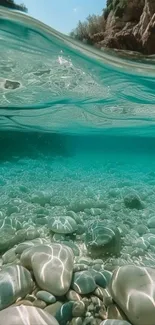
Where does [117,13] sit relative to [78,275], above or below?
above

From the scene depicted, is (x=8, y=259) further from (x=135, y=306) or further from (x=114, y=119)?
(x=114, y=119)

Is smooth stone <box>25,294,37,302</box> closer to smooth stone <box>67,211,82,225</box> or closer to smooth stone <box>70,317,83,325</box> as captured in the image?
smooth stone <box>70,317,83,325</box>

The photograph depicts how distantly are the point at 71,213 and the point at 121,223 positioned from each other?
1415mm

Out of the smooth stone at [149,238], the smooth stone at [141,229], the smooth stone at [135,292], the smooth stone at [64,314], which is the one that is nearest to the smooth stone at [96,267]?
the smooth stone at [135,292]

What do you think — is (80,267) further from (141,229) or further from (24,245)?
(141,229)

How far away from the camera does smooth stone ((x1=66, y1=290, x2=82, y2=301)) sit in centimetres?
309

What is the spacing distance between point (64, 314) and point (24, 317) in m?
0.62

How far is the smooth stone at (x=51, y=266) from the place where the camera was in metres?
3.13

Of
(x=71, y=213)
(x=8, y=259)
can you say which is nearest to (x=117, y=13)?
(x=71, y=213)

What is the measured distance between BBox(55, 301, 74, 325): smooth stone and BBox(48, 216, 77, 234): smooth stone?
213cm

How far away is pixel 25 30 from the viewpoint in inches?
268

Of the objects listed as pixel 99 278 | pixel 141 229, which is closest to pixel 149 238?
pixel 141 229

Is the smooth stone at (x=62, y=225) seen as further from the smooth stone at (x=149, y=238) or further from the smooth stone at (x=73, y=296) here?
the smooth stone at (x=73, y=296)

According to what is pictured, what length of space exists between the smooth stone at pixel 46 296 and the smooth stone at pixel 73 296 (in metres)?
0.22
